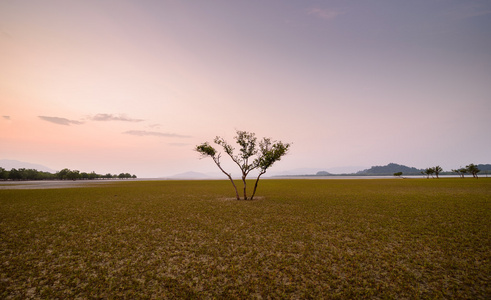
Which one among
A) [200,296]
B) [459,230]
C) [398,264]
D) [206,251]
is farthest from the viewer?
[459,230]

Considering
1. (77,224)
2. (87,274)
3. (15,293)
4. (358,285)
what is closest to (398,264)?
(358,285)

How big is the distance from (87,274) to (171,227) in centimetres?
676

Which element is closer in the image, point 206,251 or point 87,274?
point 87,274

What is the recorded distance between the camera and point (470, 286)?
7.14 metres

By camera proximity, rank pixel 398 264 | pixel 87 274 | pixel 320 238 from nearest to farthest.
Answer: pixel 87 274, pixel 398 264, pixel 320 238

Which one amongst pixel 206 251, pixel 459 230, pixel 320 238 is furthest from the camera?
pixel 459 230

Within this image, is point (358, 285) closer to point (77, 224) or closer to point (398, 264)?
point (398, 264)

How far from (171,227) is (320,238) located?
34.5 ft

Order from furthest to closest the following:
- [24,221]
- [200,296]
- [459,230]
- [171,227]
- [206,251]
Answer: [24,221]
[171,227]
[459,230]
[206,251]
[200,296]

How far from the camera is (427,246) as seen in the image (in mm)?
10852

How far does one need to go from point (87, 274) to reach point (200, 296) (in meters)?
5.23

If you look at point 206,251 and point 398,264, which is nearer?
point 398,264

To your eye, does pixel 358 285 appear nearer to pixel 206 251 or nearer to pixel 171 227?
pixel 206 251

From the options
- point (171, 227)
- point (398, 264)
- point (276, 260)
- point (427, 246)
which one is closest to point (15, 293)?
point (171, 227)
